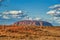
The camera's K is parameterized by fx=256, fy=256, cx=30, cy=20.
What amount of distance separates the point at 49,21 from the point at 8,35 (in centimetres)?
284

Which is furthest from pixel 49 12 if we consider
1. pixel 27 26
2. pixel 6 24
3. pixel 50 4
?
pixel 6 24

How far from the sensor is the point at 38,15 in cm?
1672

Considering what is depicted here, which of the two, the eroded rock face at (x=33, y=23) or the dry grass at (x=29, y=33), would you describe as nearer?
the dry grass at (x=29, y=33)

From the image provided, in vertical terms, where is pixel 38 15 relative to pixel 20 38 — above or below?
above

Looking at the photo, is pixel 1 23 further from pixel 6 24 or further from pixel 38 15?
pixel 38 15

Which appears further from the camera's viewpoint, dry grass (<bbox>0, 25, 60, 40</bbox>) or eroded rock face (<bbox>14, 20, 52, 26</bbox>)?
eroded rock face (<bbox>14, 20, 52, 26</bbox>)

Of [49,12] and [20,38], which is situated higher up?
[49,12]

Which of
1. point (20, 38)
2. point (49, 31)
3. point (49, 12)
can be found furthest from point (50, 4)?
point (20, 38)

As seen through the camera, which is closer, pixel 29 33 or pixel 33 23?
pixel 29 33

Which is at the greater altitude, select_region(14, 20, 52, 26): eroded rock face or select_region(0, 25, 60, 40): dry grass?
select_region(14, 20, 52, 26): eroded rock face

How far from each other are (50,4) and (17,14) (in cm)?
227

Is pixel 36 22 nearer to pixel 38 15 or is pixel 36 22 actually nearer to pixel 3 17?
pixel 38 15

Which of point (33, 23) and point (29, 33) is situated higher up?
point (33, 23)

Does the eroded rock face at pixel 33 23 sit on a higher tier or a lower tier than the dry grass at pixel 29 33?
higher
